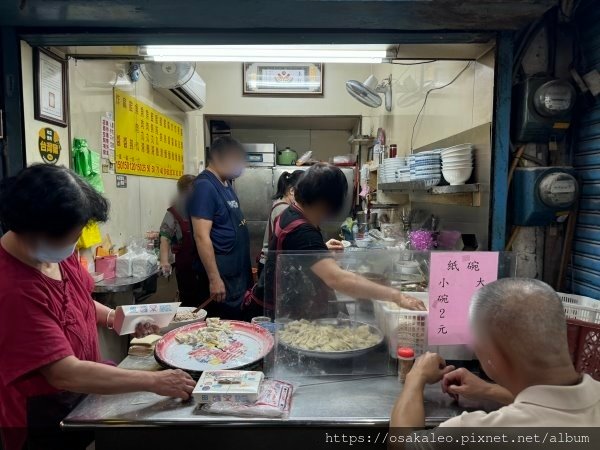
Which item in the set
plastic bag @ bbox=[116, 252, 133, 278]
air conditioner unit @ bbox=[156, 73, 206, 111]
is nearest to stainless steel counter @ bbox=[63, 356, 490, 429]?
plastic bag @ bbox=[116, 252, 133, 278]

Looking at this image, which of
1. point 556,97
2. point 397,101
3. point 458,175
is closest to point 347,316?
point 458,175

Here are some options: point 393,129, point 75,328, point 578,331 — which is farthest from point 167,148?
point 578,331

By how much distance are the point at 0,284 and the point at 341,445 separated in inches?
42.7

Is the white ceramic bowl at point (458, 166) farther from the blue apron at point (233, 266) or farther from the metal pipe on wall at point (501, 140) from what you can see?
the blue apron at point (233, 266)

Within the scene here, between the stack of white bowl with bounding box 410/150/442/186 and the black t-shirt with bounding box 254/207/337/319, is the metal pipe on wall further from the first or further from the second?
the black t-shirt with bounding box 254/207/337/319

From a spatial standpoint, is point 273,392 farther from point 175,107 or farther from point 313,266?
point 175,107

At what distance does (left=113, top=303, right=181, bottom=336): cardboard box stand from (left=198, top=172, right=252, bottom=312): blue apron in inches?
45.0

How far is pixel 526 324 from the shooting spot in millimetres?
885

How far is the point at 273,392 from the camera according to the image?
1.24 metres

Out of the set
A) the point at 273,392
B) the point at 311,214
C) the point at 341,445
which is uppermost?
the point at 311,214

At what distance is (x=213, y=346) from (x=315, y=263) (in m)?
0.52

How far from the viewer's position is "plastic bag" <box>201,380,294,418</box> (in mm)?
1142

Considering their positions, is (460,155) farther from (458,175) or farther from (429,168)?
(429,168)

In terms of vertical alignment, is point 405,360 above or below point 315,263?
below
